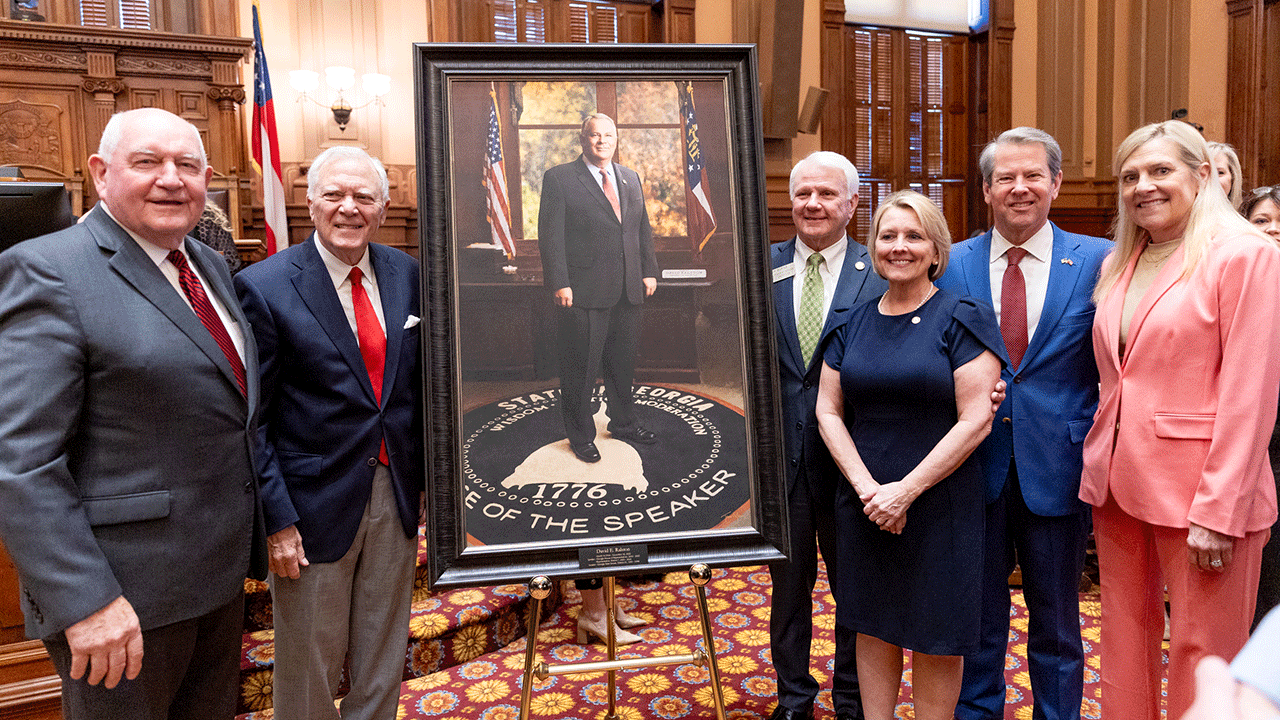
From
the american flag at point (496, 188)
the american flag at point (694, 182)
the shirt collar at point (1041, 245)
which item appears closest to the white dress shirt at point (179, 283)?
the american flag at point (496, 188)

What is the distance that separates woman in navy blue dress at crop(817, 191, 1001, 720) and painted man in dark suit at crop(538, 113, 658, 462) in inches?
23.4

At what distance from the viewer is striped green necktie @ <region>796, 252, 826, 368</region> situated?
242 cm

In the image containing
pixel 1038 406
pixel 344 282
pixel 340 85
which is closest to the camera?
pixel 344 282

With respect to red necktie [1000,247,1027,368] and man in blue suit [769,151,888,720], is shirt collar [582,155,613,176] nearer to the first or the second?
man in blue suit [769,151,888,720]

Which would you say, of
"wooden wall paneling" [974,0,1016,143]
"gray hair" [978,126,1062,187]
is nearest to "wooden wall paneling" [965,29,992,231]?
"wooden wall paneling" [974,0,1016,143]

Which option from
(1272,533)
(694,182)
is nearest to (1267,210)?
(1272,533)

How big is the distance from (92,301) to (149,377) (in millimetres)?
169

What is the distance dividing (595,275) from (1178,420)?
1.43m

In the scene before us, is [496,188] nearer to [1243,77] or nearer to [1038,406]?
[1038,406]

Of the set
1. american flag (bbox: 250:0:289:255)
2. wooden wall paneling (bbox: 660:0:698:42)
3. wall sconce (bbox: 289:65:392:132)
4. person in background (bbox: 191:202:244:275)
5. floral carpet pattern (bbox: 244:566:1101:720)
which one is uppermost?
wooden wall paneling (bbox: 660:0:698:42)

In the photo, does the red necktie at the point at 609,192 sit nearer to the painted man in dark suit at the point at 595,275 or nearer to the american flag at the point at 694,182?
the painted man in dark suit at the point at 595,275

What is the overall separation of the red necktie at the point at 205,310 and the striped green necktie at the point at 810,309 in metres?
1.51

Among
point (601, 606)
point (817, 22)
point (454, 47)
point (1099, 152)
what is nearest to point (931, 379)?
point (454, 47)

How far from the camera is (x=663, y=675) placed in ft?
10.1
